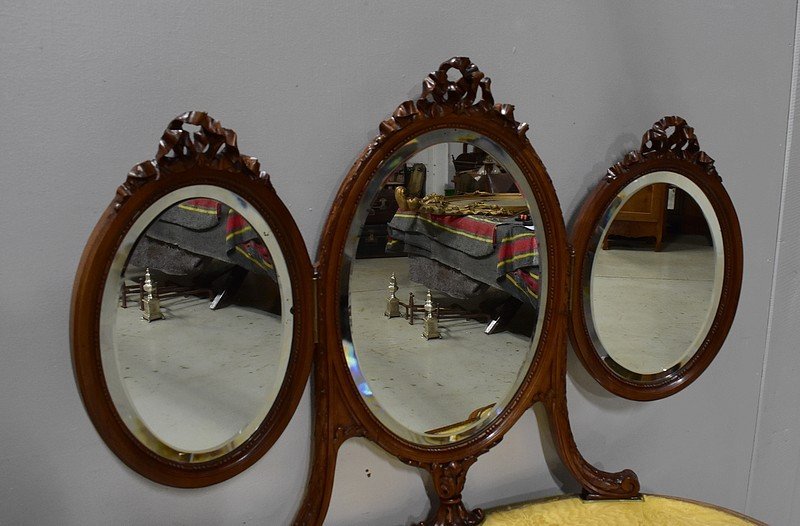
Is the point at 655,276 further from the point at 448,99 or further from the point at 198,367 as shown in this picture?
the point at 198,367

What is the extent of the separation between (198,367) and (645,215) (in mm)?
1001

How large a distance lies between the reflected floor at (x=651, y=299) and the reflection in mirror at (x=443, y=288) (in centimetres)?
20

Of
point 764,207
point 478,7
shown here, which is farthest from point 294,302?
point 764,207

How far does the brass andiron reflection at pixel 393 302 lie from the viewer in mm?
1205

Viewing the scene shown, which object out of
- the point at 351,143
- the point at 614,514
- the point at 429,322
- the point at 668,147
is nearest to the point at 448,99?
the point at 351,143

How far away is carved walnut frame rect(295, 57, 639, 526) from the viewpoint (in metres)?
1.15

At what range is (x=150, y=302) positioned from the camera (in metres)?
1.01

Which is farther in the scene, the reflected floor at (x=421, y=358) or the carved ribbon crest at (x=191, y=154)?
the reflected floor at (x=421, y=358)

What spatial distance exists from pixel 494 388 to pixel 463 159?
1.49ft

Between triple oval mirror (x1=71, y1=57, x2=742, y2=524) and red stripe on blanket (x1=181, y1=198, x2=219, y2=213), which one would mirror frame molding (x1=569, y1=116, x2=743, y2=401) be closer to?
triple oval mirror (x1=71, y1=57, x2=742, y2=524)

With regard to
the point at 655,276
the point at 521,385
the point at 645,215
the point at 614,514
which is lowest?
the point at 614,514

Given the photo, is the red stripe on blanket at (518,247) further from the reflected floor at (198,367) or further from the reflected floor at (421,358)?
the reflected floor at (198,367)

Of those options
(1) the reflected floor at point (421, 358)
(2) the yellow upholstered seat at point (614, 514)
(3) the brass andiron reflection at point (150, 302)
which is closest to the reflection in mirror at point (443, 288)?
(1) the reflected floor at point (421, 358)

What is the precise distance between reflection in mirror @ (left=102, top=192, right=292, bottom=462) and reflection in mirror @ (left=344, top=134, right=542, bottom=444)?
0.16 meters
